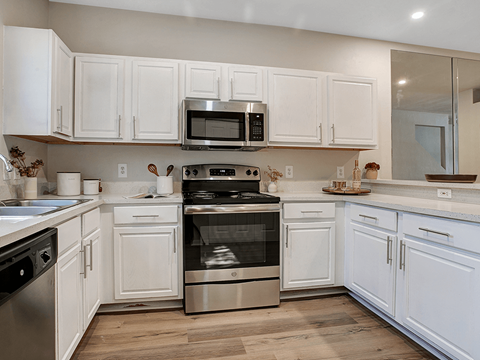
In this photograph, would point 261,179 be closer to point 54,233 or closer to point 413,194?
point 413,194

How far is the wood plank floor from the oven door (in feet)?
1.06

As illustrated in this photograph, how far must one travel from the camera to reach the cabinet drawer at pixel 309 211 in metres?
2.36

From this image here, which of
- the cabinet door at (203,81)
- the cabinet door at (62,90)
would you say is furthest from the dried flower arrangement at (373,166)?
the cabinet door at (62,90)

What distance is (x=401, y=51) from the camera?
325cm

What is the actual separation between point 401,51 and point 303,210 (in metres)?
2.33

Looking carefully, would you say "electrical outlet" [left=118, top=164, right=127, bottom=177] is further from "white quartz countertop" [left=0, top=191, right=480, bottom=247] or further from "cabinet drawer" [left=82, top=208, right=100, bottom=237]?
"cabinet drawer" [left=82, top=208, right=100, bottom=237]

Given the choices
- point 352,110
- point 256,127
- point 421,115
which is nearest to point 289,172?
point 256,127

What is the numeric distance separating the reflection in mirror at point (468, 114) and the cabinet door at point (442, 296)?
2.41 metres

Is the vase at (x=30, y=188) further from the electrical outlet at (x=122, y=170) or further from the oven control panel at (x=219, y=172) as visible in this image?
the oven control panel at (x=219, y=172)

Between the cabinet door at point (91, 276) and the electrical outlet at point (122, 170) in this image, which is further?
the electrical outlet at point (122, 170)

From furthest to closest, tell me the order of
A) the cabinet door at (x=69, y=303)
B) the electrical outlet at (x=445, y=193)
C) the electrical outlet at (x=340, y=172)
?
the electrical outlet at (x=340, y=172), the electrical outlet at (x=445, y=193), the cabinet door at (x=69, y=303)

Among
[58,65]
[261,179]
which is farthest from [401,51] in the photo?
[58,65]

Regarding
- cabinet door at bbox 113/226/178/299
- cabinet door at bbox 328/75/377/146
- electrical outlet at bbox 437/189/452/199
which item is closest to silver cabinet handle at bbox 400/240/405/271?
electrical outlet at bbox 437/189/452/199

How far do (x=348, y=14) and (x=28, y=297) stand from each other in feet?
10.3
